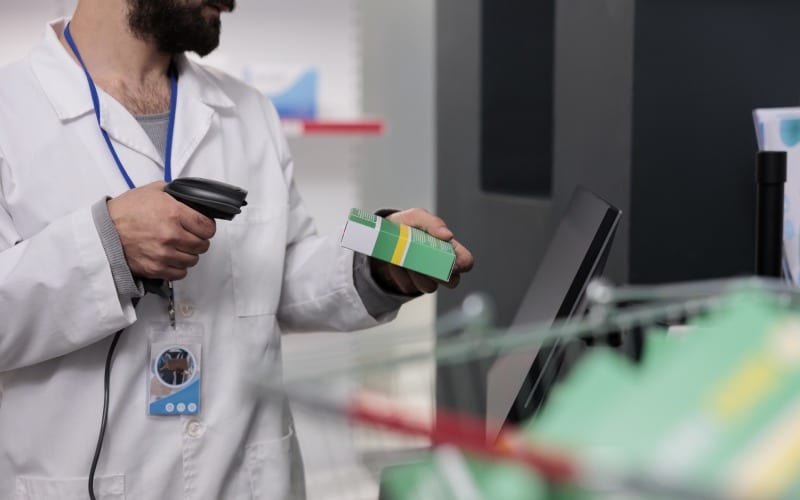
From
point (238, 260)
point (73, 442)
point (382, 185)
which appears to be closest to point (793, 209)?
point (238, 260)

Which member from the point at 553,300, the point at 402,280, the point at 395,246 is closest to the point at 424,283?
the point at 402,280

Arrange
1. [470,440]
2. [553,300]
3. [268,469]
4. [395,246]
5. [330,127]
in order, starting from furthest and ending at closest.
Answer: [330,127], [268,469], [395,246], [553,300], [470,440]

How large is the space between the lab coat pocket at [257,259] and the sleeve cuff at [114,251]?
23 cm

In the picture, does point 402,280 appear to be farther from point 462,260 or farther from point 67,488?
point 67,488

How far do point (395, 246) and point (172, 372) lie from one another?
1.54 ft

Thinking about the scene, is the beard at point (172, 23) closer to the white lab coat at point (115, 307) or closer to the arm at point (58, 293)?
the white lab coat at point (115, 307)

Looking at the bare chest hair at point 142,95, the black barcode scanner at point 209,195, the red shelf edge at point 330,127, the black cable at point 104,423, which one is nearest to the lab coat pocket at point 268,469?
the black cable at point 104,423

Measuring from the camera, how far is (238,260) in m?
1.57

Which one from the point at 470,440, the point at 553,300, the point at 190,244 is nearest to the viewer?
the point at 470,440

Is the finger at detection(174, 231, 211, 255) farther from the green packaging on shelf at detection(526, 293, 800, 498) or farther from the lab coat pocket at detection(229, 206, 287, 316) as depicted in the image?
the green packaging on shelf at detection(526, 293, 800, 498)

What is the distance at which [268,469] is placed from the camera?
156cm

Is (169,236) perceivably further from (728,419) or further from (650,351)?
(728,419)

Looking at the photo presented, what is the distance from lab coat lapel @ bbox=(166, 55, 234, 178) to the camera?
155 centimetres

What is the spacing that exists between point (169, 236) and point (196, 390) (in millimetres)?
293
